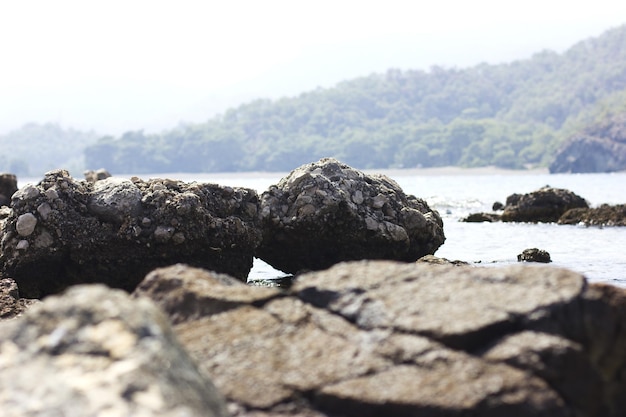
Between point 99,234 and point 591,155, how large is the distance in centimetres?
18895

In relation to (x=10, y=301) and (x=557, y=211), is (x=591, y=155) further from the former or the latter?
(x=10, y=301)

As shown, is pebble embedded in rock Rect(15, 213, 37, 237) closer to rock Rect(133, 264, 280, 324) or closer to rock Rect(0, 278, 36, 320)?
rock Rect(0, 278, 36, 320)

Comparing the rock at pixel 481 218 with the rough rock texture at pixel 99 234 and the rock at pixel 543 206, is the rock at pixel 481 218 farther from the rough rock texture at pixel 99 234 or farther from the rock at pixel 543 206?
the rough rock texture at pixel 99 234

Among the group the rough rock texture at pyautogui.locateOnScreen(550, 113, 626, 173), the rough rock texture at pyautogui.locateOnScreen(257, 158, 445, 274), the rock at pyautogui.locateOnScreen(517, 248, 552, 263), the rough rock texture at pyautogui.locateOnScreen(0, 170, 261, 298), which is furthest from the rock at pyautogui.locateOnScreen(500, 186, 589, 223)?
the rough rock texture at pyautogui.locateOnScreen(550, 113, 626, 173)

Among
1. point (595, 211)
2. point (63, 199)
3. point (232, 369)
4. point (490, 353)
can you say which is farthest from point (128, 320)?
point (595, 211)

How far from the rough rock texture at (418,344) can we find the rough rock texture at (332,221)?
9.78 m

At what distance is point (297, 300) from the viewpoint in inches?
230

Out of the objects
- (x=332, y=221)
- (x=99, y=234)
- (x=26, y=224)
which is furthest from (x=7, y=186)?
(x=332, y=221)

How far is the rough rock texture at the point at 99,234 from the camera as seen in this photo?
1321 cm

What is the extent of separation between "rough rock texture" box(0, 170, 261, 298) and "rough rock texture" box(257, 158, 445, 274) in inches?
91.8

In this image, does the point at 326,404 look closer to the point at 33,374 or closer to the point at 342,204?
the point at 33,374

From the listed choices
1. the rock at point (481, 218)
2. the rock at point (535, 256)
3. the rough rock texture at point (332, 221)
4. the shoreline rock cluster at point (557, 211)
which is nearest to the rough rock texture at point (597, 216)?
the shoreline rock cluster at point (557, 211)

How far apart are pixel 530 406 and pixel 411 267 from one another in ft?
5.35

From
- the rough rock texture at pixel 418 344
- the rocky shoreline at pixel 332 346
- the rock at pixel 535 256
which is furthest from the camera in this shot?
the rock at pixel 535 256
